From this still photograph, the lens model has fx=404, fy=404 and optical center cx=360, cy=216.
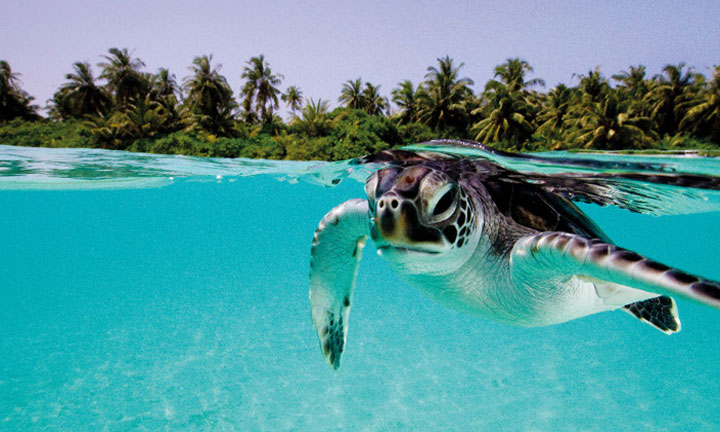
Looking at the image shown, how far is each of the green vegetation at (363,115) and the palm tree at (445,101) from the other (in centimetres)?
10

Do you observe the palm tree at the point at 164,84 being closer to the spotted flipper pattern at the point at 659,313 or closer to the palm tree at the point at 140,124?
the palm tree at the point at 140,124

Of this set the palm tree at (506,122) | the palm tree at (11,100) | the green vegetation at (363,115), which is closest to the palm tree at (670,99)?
the green vegetation at (363,115)

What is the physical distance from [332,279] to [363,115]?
27.0 meters

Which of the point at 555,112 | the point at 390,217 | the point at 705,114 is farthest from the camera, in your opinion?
the point at 555,112

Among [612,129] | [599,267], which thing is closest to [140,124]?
[599,267]

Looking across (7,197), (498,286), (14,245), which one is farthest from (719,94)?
(14,245)

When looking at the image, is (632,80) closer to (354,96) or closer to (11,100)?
(354,96)

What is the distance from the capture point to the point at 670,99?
3556cm

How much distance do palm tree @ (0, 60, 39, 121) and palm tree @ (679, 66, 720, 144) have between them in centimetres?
6470

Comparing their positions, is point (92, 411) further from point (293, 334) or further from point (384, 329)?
point (384, 329)

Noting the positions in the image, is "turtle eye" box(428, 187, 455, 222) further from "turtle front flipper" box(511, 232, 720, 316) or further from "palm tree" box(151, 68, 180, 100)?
"palm tree" box(151, 68, 180, 100)

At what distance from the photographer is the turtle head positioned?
1.91 metres

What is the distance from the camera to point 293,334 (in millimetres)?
9648

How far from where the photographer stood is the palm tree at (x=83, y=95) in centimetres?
4259
